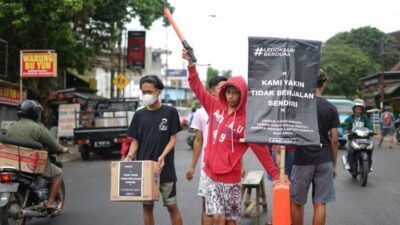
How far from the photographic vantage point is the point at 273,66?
4.67 m

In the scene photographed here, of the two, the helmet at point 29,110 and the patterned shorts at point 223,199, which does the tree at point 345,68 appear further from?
the patterned shorts at point 223,199

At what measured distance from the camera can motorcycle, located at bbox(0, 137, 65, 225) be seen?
673 cm

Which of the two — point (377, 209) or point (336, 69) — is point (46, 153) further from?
point (336, 69)

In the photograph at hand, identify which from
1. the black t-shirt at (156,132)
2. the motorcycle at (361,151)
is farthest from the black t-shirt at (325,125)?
the motorcycle at (361,151)

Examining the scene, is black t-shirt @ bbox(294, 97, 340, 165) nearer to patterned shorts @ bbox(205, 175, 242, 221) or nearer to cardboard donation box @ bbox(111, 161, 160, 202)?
patterned shorts @ bbox(205, 175, 242, 221)

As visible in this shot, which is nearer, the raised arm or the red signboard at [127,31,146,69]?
the raised arm

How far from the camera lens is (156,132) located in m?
5.89

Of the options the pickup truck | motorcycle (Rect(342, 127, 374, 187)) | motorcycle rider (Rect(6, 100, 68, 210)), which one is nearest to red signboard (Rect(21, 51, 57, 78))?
the pickup truck

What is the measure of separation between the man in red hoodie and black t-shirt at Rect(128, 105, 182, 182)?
818mm

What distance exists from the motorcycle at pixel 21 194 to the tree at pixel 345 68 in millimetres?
41388

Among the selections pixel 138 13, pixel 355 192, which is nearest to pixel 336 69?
pixel 138 13

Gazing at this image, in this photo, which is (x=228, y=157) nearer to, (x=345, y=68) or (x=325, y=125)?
(x=325, y=125)

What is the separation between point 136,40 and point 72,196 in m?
22.2

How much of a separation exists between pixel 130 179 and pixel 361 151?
7233 millimetres
